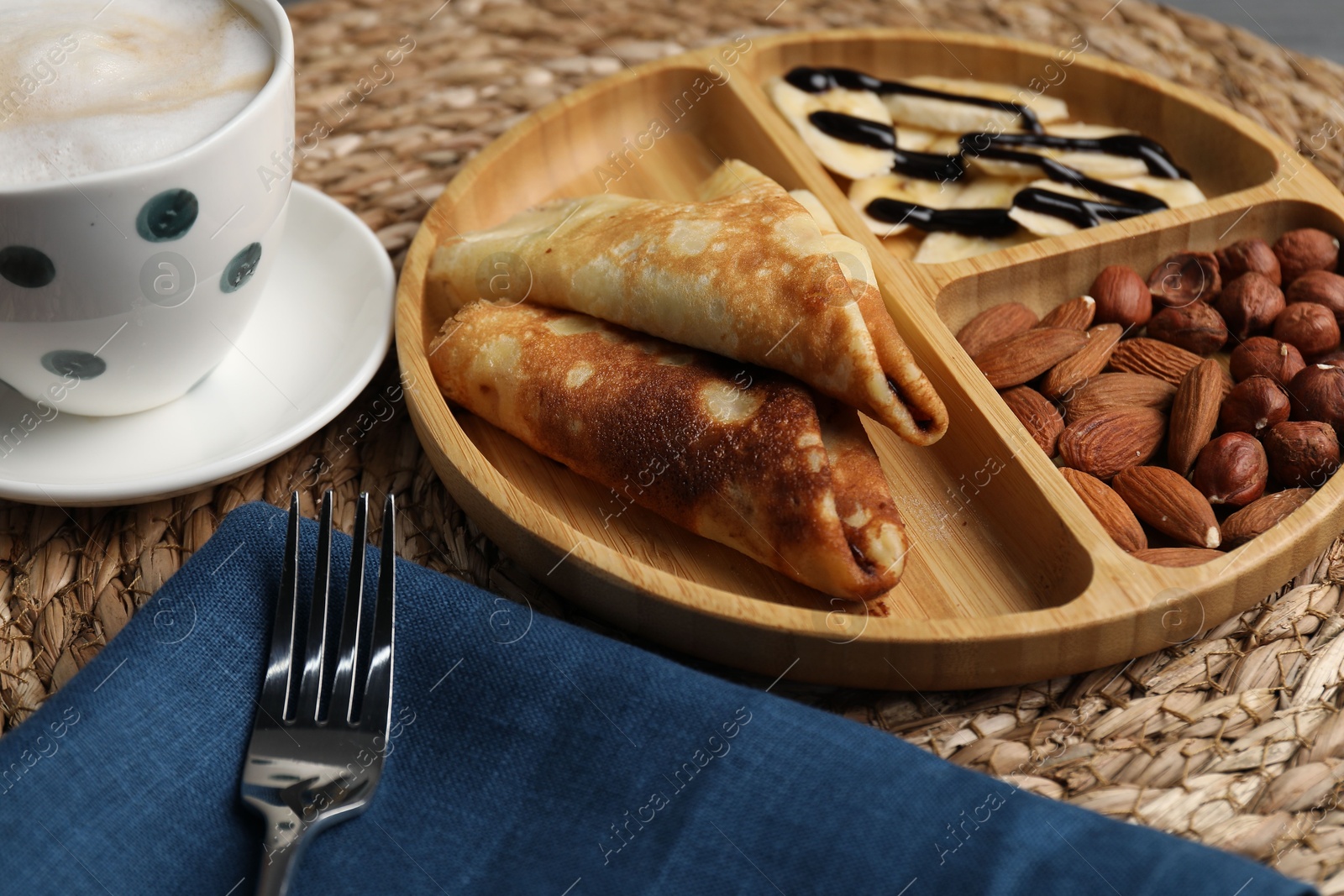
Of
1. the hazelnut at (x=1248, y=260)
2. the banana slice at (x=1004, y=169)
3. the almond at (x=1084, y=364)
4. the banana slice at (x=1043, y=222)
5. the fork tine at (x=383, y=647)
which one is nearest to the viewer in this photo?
the fork tine at (x=383, y=647)

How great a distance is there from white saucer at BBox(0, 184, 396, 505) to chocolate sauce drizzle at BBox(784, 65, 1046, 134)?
84 centimetres

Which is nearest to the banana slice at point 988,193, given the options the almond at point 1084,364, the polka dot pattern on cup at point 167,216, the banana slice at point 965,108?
the banana slice at point 965,108

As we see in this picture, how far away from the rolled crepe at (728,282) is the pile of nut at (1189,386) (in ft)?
0.82

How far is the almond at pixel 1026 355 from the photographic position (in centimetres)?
162

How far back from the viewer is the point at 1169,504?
1432 millimetres

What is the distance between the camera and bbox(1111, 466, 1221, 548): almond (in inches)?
55.2

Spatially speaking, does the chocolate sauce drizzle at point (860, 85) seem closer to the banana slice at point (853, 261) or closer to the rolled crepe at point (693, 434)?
the banana slice at point (853, 261)

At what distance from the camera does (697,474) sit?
140cm

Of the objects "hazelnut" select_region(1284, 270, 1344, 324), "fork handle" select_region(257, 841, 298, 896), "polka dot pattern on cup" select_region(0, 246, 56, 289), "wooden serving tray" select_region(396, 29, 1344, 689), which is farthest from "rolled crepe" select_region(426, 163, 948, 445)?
"fork handle" select_region(257, 841, 298, 896)

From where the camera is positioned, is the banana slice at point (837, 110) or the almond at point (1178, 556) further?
the banana slice at point (837, 110)

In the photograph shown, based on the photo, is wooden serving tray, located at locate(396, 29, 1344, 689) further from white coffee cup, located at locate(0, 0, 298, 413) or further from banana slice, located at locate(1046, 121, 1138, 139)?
white coffee cup, located at locate(0, 0, 298, 413)

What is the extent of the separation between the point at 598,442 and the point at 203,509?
542 millimetres

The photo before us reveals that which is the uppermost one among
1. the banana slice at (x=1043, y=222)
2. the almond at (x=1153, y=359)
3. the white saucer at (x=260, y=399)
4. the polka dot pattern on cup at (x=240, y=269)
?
the banana slice at (x=1043, y=222)

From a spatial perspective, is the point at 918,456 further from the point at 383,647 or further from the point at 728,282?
the point at 383,647
